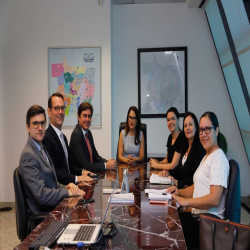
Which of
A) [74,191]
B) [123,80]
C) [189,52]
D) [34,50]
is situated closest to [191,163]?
[74,191]

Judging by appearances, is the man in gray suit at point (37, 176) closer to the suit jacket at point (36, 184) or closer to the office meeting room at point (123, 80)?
the suit jacket at point (36, 184)

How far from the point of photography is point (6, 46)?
15.6 ft

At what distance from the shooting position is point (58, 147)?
267 cm

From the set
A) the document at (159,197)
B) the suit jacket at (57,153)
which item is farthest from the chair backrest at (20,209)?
the document at (159,197)

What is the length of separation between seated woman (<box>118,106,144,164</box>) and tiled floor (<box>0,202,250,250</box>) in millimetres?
1666

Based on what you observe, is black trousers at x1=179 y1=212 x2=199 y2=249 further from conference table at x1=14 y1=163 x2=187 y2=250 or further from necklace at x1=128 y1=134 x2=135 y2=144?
necklace at x1=128 y1=134 x2=135 y2=144

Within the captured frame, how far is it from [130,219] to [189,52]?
3956 mm

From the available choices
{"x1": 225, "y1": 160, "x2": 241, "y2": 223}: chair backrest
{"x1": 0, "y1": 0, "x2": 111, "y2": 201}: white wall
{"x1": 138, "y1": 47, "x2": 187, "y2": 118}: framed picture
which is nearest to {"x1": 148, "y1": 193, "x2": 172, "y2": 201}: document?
{"x1": 225, "y1": 160, "x2": 241, "y2": 223}: chair backrest

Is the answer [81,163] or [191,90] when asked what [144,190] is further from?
[191,90]

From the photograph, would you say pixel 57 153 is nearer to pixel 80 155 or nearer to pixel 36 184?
pixel 80 155

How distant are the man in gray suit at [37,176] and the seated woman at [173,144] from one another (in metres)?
1.34

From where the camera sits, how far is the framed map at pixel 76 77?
4625 mm

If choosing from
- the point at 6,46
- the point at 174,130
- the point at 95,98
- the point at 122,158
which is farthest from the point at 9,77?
the point at 174,130

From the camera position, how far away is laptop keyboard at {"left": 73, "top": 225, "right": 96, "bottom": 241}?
52.3 inches
